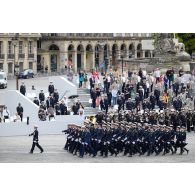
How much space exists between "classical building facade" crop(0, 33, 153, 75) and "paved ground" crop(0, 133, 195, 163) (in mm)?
1745

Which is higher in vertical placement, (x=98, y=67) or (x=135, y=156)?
(x=98, y=67)

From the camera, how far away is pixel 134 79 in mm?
24594

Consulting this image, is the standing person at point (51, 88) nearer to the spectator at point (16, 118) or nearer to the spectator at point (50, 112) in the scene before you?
the spectator at point (50, 112)

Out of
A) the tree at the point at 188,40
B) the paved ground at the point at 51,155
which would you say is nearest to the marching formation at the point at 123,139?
the paved ground at the point at 51,155

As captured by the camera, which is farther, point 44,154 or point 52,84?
point 52,84

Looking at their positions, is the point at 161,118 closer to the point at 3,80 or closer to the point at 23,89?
the point at 23,89

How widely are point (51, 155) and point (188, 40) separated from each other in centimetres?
603

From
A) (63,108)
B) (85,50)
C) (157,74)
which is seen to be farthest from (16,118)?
(157,74)

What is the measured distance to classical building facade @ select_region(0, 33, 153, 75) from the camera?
70.5 ft

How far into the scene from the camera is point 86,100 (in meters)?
22.9
